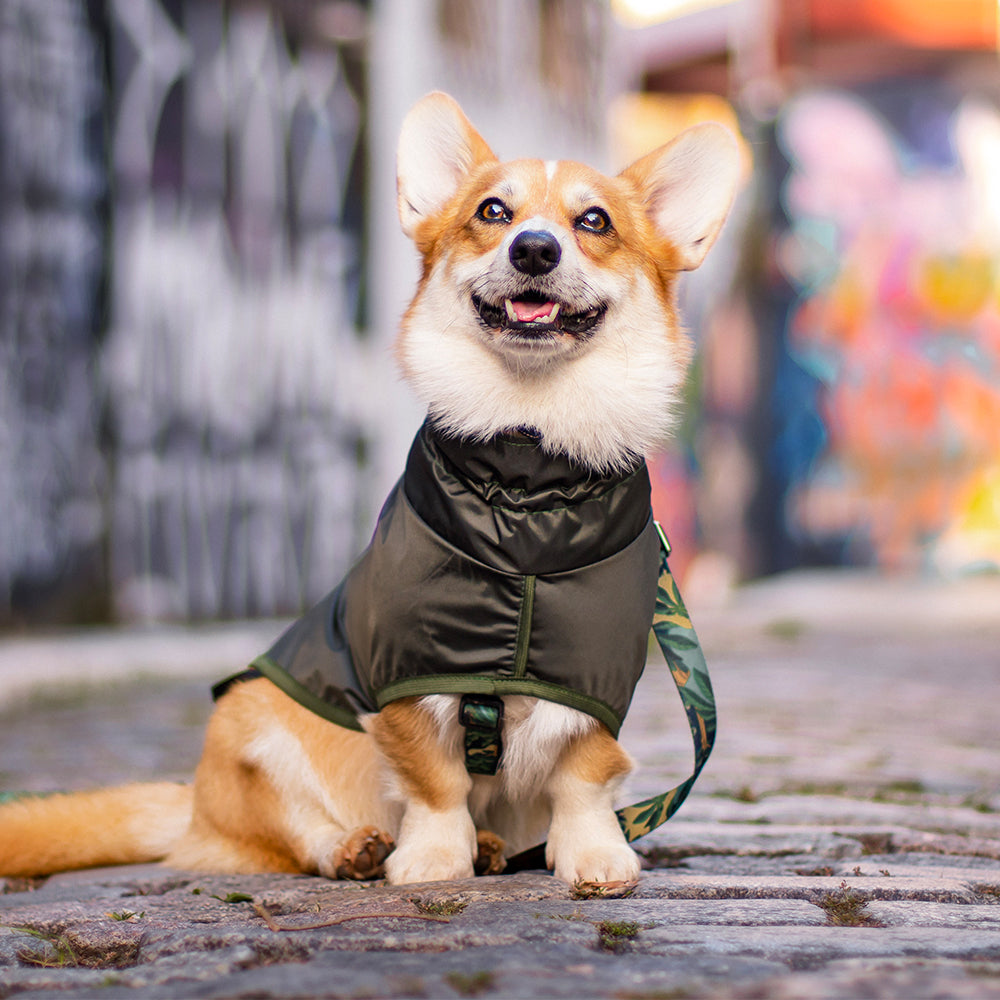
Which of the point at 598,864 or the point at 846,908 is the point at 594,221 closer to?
the point at 598,864

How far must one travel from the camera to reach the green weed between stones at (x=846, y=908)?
2.14 m

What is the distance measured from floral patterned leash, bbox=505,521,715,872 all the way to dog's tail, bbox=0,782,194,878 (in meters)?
0.95

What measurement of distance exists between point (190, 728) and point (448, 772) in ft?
10.0

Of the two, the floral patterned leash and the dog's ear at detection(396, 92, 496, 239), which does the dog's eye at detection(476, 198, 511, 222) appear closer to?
the dog's ear at detection(396, 92, 496, 239)

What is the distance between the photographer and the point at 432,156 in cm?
313

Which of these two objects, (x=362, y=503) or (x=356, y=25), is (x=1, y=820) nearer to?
(x=362, y=503)

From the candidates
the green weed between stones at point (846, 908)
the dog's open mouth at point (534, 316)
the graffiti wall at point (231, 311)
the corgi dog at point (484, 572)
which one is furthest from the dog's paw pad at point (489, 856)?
the graffiti wall at point (231, 311)

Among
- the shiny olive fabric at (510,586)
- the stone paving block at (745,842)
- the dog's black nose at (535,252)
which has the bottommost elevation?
the stone paving block at (745,842)

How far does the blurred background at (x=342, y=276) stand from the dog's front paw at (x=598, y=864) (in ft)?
5.73

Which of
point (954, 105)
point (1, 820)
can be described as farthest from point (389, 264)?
point (954, 105)

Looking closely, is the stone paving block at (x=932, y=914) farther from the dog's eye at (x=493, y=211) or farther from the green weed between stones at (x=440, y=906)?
the dog's eye at (x=493, y=211)

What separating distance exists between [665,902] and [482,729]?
0.51 meters

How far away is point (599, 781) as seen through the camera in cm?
256

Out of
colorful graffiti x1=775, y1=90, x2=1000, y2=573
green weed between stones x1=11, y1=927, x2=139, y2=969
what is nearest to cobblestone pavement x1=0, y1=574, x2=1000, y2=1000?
green weed between stones x1=11, y1=927, x2=139, y2=969
